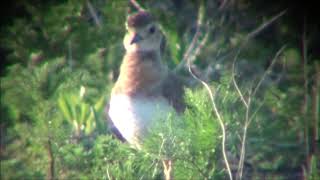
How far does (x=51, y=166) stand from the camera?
3.62 metres

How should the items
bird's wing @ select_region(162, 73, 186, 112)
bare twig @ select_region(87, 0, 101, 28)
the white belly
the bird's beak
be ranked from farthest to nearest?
1. bare twig @ select_region(87, 0, 101, 28)
2. the bird's beak
3. bird's wing @ select_region(162, 73, 186, 112)
4. the white belly

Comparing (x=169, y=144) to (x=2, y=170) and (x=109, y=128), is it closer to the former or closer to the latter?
(x=2, y=170)

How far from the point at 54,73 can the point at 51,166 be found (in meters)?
0.49

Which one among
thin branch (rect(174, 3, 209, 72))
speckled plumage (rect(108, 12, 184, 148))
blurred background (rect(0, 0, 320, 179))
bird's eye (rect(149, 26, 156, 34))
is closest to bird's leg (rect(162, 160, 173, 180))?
blurred background (rect(0, 0, 320, 179))

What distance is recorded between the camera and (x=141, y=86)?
17.0 feet

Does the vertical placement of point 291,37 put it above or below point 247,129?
below

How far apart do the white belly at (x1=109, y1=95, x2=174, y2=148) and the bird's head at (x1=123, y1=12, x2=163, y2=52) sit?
538mm

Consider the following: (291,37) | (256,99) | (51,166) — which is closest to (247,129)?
(256,99)

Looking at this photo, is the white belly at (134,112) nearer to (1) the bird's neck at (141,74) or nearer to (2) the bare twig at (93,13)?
(1) the bird's neck at (141,74)

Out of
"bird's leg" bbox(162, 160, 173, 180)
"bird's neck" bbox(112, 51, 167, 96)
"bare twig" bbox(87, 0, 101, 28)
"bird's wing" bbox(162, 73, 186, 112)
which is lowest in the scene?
"bird's wing" bbox(162, 73, 186, 112)

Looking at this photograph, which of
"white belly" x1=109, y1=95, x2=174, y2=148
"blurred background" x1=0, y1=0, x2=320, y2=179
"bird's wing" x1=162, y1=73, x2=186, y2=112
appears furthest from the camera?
"bird's wing" x1=162, y1=73, x2=186, y2=112

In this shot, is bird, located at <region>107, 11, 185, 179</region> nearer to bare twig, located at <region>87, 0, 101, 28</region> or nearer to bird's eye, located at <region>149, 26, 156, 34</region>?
bird's eye, located at <region>149, 26, 156, 34</region>

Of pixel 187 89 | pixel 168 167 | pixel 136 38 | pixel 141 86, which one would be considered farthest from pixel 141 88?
pixel 168 167

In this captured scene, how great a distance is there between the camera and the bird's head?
5.43 meters
